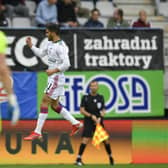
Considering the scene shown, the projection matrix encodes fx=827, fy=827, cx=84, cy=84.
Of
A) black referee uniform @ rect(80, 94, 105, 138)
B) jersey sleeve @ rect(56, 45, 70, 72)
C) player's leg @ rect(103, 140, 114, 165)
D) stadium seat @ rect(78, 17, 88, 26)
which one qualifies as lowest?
player's leg @ rect(103, 140, 114, 165)

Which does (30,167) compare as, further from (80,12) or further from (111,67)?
(80,12)

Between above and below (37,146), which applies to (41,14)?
above

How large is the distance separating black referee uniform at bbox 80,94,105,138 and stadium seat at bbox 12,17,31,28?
9.56ft

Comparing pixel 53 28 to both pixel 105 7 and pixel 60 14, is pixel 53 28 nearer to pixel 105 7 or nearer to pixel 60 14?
pixel 60 14

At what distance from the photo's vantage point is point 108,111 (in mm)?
19031

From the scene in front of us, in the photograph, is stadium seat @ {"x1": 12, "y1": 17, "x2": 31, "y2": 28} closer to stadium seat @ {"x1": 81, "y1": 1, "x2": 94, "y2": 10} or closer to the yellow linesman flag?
stadium seat @ {"x1": 81, "y1": 1, "x2": 94, "y2": 10}

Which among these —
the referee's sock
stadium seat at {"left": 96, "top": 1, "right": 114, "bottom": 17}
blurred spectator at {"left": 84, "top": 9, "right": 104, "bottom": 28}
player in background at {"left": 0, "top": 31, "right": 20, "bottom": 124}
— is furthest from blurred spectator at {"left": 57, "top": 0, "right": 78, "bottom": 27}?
player in background at {"left": 0, "top": 31, "right": 20, "bottom": 124}

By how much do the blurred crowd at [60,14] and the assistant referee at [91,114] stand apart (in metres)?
2.20

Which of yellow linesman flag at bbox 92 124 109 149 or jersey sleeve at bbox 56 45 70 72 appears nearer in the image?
jersey sleeve at bbox 56 45 70 72

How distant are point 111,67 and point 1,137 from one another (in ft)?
10.2

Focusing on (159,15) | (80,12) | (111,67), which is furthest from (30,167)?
(159,15)

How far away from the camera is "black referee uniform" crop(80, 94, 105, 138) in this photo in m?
18.4

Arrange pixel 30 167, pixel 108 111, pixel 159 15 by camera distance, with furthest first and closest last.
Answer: pixel 159 15 → pixel 108 111 → pixel 30 167

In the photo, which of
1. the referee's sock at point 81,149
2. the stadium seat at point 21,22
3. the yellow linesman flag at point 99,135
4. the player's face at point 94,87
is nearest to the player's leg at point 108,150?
the yellow linesman flag at point 99,135
